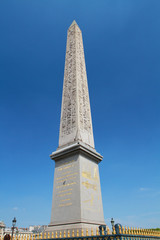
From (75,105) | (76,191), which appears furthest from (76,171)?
(75,105)

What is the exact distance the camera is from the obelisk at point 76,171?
27.4ft

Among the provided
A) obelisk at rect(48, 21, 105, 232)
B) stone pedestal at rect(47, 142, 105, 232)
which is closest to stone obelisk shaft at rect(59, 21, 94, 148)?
obelisk at rect(48, 21, 105, 232)

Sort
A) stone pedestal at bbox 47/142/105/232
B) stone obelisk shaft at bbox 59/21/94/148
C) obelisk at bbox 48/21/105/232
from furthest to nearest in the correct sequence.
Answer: stone obelisk shaft at bbox 59/21/94/148 < obelisk at bbox 48/21/105/232 < stone pedestal at bbox 47/142/105/232

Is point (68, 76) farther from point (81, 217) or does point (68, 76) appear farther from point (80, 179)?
point (81, 217)

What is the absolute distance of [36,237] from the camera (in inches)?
313

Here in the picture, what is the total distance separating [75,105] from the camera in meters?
12.4

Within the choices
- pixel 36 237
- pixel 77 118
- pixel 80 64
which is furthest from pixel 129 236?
pixel 80 64

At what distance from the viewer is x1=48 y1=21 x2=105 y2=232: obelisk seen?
8352 millimetres

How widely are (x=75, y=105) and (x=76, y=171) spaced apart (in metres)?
4.84

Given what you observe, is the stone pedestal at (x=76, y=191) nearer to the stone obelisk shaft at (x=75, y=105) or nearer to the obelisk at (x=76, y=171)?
the obelisk at (x=76, y=171)

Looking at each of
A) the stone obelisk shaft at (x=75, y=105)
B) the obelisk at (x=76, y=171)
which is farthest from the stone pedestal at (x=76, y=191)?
the stone obelisk shaft at (x=75, y=105)

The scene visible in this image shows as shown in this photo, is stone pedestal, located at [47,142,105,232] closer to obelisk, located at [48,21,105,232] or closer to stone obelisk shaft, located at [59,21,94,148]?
obelisk, located at [48,21,105,232]

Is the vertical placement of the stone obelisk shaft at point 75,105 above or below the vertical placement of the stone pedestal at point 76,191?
above

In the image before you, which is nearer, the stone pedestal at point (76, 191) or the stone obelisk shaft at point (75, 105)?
the stone pedestal at point (76, 191)
